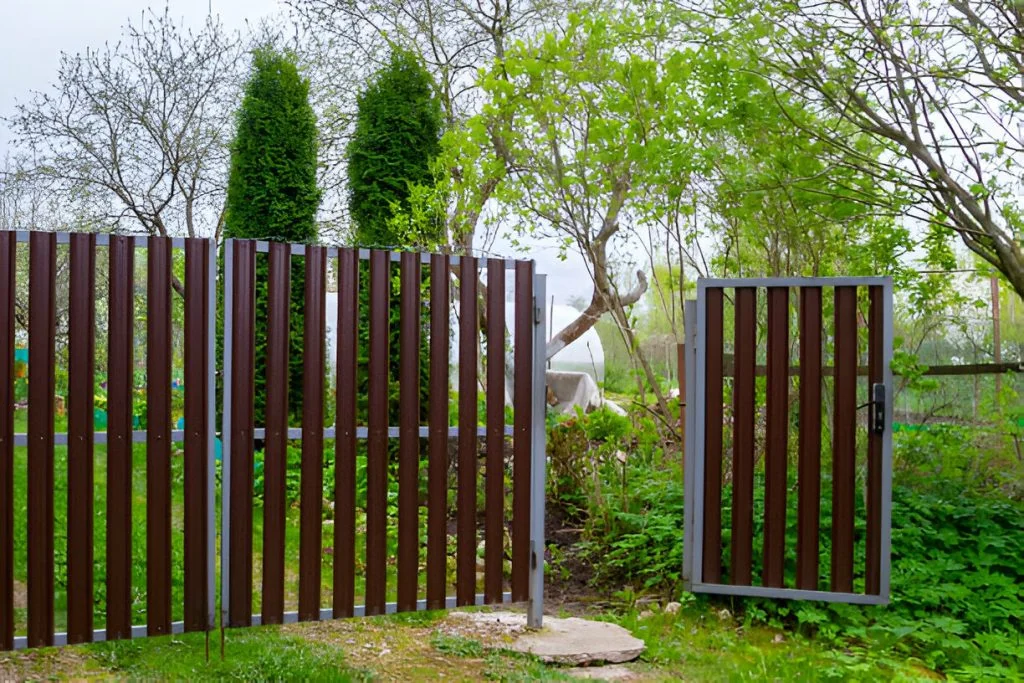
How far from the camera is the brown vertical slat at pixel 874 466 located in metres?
4.30

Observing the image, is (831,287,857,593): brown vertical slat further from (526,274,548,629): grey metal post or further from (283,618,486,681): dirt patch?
(283,618,486,681): dirt patch

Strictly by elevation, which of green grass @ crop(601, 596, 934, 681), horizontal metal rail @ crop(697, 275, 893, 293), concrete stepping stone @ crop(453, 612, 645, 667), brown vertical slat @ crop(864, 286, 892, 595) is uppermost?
horizontal metal rail @ crop(697, 275, 893, 293)

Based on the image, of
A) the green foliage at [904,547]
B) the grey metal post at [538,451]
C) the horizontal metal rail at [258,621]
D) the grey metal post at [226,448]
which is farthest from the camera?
the green foliage at [904,547]

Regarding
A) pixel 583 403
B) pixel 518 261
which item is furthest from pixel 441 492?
pixel 583 403

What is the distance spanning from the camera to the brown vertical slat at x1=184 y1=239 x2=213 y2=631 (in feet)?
11.5

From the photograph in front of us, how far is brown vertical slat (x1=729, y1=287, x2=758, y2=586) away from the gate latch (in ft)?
1.74

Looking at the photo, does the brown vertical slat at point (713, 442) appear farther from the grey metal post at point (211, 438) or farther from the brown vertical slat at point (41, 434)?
the brown vertical slat at point (41, 434)

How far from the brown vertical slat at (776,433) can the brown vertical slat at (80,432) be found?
2.87m

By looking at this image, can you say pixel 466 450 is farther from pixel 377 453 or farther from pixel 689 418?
pixel 689 418

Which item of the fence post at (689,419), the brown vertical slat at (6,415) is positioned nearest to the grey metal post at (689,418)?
the fence post at (689,419)

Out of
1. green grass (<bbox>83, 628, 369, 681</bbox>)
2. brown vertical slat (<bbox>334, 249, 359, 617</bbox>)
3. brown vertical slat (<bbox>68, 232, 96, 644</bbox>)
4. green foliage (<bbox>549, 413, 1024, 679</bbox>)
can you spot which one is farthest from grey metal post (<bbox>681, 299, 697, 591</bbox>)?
brown vertical slat (<bbox>68, 232, 96, 644</bbox>)

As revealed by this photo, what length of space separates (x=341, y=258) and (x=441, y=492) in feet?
3.38

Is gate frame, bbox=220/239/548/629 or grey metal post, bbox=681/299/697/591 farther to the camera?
grey metal post, bbox=681/299/697/591

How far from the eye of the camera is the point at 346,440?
373 cm
